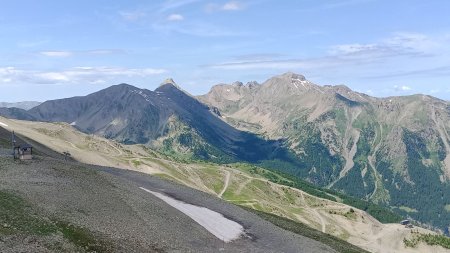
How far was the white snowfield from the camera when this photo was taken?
258ft

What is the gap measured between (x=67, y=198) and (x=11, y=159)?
26101mm

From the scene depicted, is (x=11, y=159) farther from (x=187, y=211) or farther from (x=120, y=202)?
(x=187, y=211)

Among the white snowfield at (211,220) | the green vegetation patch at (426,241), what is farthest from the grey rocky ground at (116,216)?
the green vegetation patch at (426,241)

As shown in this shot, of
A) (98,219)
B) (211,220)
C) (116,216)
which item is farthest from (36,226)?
(211,220)

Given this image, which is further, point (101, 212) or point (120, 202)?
point (120, 202)

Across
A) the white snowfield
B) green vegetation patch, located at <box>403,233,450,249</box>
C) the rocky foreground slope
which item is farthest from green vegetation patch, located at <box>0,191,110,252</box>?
green vegetation patch, located at <box>403,233,450,249</box>

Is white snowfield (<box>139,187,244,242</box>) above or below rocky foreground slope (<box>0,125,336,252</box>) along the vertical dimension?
below

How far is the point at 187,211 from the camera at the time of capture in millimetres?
88125

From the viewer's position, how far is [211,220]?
281ft

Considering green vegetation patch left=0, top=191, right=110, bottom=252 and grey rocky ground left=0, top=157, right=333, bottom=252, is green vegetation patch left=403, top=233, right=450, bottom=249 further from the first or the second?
green vegetation patch left=0, top=191, right=110, bottom=252

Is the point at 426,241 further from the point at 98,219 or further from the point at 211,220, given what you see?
the point at 98,219

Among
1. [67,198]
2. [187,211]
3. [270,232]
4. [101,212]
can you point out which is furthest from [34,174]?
[270,232]

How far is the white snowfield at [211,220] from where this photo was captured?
3102 inches

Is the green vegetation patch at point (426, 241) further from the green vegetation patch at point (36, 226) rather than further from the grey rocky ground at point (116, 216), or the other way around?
the green vegetation patch at point (36, 226)
